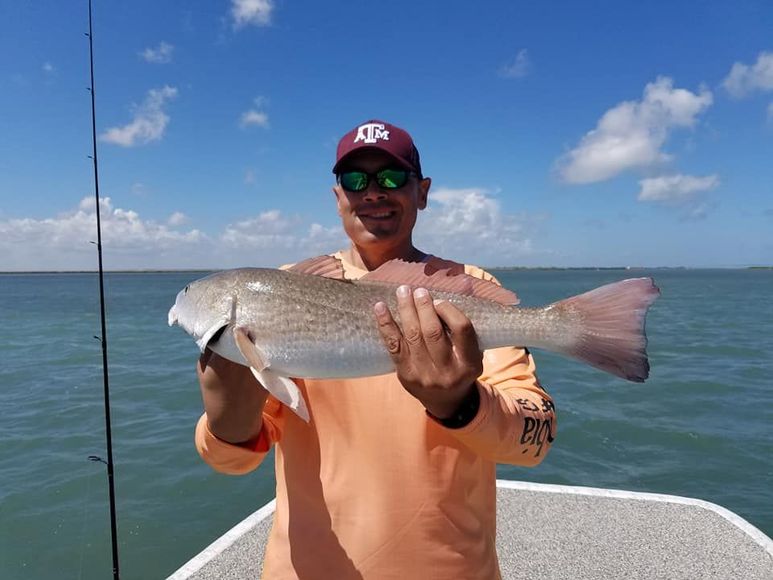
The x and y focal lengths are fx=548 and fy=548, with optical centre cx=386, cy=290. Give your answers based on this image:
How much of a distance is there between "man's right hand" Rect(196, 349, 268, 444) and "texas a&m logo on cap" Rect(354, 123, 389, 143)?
1.37 meters

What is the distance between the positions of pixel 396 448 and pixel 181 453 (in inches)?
418

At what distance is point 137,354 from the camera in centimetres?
2434

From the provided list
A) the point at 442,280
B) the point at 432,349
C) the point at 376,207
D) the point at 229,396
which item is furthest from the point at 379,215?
the point at 229,396

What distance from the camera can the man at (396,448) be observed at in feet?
7.64

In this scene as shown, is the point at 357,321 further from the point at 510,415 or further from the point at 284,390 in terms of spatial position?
the point at 510,415

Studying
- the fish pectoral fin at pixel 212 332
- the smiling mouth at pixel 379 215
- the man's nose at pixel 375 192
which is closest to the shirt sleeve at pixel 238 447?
the fish pectoral fin at pixel 212 332

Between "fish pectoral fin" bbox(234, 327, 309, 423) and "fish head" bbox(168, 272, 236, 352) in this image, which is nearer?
"fish pectoral fin" bbox(234, 327, 309, 423)

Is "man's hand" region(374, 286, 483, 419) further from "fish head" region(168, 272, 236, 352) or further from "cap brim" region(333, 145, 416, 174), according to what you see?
"cap brim" region(333, 145, 416, 174)

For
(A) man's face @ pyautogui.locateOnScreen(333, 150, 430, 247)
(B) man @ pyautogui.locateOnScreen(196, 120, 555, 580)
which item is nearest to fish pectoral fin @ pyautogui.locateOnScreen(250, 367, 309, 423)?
(B) man @ pyautogui.locateOnScreen(196, 120, 555, 580)

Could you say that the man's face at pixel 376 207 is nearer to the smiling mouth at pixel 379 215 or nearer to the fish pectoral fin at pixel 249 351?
the smiling mouth at pixel 379 215

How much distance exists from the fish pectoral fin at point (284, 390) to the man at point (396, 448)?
0.13 m

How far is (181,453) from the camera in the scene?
11.8m

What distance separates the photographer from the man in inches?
91.7

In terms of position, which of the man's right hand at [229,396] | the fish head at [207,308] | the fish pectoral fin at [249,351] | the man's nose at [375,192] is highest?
the man's nose at [375,192]
